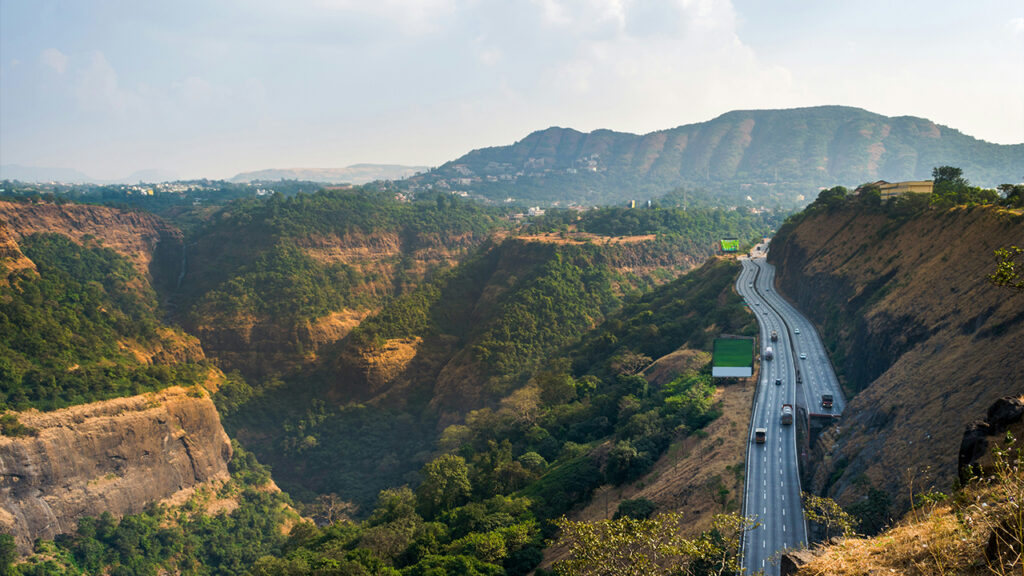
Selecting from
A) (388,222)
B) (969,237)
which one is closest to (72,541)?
(969,237)

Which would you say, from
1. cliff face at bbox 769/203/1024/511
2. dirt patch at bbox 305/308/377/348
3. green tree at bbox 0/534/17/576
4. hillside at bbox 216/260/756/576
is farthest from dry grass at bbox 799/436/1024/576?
dirt patch at bbox 305/308/377/348

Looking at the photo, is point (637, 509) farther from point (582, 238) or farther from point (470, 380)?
point (582, 238)

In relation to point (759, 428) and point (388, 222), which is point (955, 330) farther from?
point (388, 222)

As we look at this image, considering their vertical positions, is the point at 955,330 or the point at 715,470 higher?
the point at 955,330

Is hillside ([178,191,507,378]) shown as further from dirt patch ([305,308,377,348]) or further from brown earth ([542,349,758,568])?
brown earth ([542,349,758,568])

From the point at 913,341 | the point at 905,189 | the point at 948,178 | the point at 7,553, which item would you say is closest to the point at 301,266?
the point at 7,553

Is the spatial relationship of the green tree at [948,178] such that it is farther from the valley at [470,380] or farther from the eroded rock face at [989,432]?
the eroded rock face at [989,432]
